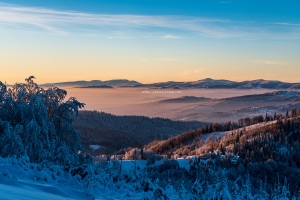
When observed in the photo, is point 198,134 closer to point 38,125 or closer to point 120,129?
point 38,125

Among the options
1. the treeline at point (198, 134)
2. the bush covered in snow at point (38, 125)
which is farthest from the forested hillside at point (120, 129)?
the bush covered in snow at point (38, 125)

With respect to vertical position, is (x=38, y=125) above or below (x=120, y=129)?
above

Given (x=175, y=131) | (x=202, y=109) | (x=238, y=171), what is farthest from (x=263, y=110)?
(x=238, y=171)

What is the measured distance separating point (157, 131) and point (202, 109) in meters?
110

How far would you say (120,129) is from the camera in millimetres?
85000

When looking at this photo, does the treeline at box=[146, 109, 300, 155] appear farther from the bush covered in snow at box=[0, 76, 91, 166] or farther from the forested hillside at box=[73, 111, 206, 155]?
the bush covered in snow at box=[0, 76, 91, 166]

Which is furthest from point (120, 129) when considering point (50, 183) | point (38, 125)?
point (50, 183)

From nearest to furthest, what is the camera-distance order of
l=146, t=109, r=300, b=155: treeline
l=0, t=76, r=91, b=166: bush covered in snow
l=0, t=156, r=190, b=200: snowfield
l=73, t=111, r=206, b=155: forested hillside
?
l=0, t=156, r=190, b=200: snowfield < l=0, t=76, r=91, b=166: bush covered in snow < l=146, t=109, r=300, b=155: treeline < l=73, t=111, r=206, b=155: forested hillside

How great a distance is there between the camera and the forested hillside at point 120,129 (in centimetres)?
6737

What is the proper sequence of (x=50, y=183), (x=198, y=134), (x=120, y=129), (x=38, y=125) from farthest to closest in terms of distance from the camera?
(x=120, y=129), (x=198, y=134), (x=38, y=125), (x=50, y=183)

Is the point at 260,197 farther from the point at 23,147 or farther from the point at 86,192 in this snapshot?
the point at 23,147

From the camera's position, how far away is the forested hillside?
67369mm

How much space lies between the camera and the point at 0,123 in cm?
1352

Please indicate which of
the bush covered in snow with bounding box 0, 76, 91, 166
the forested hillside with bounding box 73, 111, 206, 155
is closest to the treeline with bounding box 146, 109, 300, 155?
the forested hillside with bounding box 73, 111, 206, 155
